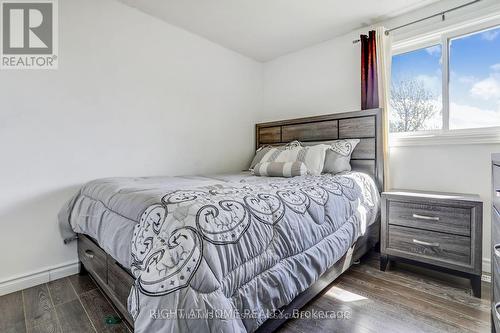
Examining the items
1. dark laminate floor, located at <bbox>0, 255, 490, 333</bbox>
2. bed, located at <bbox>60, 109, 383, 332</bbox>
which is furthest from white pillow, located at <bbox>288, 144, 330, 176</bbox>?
dark laminate floor, located at <bbox>0, 255, 490, 333</bbox>

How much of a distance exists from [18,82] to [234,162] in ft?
7.07

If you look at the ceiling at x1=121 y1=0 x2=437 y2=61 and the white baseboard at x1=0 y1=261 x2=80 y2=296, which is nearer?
the white baseboard at x1=0 y1=261 x2=80 y2=296

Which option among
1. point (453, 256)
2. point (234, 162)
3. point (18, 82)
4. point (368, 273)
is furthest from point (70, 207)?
point (453, 256)

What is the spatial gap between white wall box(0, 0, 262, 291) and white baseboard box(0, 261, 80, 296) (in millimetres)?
30

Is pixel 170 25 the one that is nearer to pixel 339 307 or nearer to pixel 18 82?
pixel 18 82

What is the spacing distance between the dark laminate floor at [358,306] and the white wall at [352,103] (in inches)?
25.3

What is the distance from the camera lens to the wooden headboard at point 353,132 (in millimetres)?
2391

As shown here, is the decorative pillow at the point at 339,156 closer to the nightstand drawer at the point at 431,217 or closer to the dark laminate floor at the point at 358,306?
the nightstand drawer at the point at 431,217

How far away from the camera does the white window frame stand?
1966mm

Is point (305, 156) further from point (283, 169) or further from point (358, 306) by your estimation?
point (358, 306)

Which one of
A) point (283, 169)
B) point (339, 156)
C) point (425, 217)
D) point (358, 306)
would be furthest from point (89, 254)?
point (425, 217)

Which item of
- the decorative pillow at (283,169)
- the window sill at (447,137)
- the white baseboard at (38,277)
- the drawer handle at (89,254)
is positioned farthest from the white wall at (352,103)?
the white baseboard at (38,277)

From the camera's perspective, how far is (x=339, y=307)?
1504 millimetres

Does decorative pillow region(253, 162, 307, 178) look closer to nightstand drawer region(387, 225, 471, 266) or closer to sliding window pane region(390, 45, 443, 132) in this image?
nightstand drawer region(387, 225, 471, 266)
